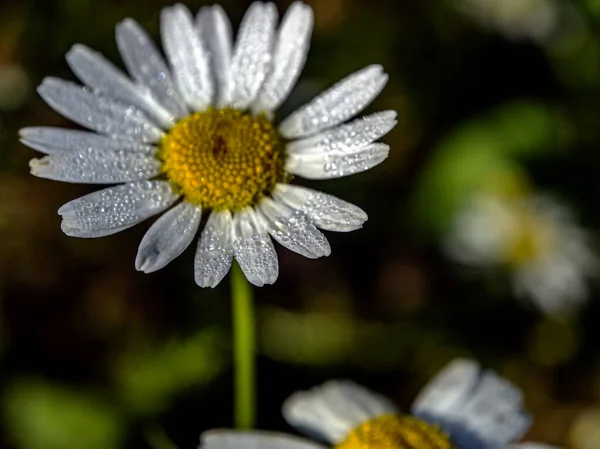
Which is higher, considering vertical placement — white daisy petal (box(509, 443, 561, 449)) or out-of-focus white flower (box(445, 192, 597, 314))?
out-of-focus white flower (box(445, 192, 597, 314))

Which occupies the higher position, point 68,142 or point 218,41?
point 218,41

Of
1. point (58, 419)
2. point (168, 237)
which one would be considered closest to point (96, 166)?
point (168, 237)

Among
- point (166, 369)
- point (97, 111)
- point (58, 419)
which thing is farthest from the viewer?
point (166, 369)

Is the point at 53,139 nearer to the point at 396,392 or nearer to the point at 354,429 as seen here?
the point at 354,429

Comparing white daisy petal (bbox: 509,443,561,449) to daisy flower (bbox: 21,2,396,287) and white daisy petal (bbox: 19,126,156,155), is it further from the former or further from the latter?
white daisy petal (bbox: 19,126,156,155)

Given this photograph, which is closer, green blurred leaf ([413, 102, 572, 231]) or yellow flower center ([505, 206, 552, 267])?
green blurred leaf ([413, 102, 572, 231])

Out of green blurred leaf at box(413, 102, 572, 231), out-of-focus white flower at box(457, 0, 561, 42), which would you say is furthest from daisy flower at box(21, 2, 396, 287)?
out-of-focus white flower at box(457, 0, 561, 42)

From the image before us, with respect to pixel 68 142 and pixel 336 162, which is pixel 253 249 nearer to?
pixel 336 162

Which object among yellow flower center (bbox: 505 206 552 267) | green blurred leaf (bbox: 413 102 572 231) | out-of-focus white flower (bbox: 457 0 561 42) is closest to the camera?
A: green blurred leaf (bbox: 413 102 572 231)
